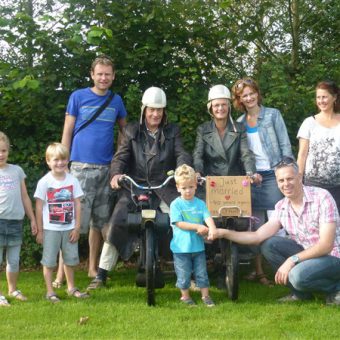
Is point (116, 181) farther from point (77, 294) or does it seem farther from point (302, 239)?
point (302, 239)

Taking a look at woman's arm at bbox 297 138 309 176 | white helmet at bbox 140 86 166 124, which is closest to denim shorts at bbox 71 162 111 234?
white helmet at bbox 140 86 166 124

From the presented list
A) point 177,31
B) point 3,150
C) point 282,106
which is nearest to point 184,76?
point 177,31

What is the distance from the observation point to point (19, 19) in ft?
21.1

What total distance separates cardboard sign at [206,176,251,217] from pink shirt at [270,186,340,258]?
12.8 inches

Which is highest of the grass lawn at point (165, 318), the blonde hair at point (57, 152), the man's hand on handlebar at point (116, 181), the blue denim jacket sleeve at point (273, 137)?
the blue denim jacket sleeve at point (273, 137)

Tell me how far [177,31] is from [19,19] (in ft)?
6.37

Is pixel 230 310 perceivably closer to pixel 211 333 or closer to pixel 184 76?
pixel 211 333

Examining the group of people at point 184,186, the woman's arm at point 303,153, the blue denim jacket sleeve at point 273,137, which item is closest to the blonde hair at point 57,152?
the group of people at point 184,186

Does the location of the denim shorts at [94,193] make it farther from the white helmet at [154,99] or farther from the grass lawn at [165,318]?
the white helmet at [154,99]

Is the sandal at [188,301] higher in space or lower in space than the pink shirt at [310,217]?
lower

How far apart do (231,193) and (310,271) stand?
1.02m

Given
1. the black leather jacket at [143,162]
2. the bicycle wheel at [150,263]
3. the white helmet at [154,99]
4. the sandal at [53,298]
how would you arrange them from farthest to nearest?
the white helmet at [154,99] < the black leather jacket at [143,162] < the sandal at [53,298] < the bicycle wheel at [150,263]

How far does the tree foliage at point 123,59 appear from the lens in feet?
21.5

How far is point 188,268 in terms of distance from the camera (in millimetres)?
5125
